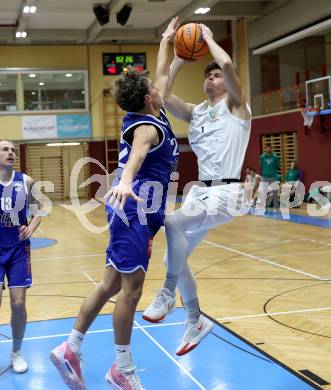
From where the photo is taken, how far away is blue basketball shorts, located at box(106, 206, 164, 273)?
343 centimetres

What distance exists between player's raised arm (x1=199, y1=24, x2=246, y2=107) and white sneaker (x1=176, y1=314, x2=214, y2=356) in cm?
162

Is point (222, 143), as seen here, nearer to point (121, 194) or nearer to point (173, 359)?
point (121, 194)

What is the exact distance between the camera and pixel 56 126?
2375 cm

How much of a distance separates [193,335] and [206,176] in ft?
3.84

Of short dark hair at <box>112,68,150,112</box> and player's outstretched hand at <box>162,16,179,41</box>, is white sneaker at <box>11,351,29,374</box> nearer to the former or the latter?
short dark hair at <box>112,68,150,112</box>

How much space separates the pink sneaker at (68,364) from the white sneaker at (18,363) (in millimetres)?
1255

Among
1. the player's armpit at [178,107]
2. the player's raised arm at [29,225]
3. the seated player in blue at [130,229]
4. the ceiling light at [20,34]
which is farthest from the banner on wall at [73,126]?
the seated player in blue at [130,229]

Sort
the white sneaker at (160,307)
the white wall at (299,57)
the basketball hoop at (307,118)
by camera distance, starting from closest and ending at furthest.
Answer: the white sneaker at (160,307) < the basketball hoop at (307,118) < the white wall at (299,57)

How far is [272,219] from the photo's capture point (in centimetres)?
1501

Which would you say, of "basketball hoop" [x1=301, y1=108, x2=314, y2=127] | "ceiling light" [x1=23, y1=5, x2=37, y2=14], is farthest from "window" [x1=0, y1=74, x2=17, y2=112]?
"basketball hoop" [x1=301, y1=108, x2=314, y2=127]

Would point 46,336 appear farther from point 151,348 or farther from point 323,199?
point 323,199

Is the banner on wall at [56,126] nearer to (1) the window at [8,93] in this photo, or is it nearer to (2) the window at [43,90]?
(2) the window at [43,90]

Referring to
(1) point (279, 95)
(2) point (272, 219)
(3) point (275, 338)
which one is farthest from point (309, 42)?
(3) point (275, 338)

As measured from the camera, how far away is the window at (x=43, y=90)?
77.2 feet
